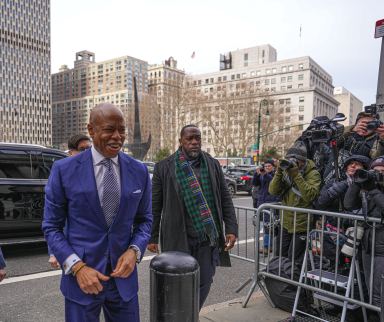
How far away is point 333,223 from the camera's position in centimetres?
368

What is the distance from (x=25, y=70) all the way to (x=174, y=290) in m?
126

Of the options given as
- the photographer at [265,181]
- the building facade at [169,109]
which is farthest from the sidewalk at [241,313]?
the building facade at [169,109]

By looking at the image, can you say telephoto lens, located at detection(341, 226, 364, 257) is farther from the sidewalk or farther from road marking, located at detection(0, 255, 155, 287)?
road marking, located at detection(0, 255, 155, 287)

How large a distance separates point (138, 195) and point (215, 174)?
1.29 meters

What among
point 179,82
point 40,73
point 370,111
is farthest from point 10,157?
point 40,73

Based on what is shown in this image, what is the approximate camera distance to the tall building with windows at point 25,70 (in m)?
109

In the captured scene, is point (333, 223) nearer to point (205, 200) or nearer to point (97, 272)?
point (205, 200)

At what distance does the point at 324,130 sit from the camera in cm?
412

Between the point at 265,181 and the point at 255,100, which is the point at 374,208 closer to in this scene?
the point at 265,181

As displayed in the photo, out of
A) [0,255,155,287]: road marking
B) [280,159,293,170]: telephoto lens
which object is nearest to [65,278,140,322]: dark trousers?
[280,159,293,170]: telephoto lens

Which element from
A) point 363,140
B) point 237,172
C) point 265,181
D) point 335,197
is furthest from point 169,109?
point 335,197

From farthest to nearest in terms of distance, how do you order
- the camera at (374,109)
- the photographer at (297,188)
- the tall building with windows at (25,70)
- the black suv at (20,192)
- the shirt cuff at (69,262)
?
the tall building with windows at (25,70) → the black suv at (20,192) → the photographer at (297,188) → the camera at (374,109) → the shirt cuff at (69,262)

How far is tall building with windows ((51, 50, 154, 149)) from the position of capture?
107562mm

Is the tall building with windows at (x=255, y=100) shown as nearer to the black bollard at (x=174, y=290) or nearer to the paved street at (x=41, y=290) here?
the paved street at (x=41, y=290)
